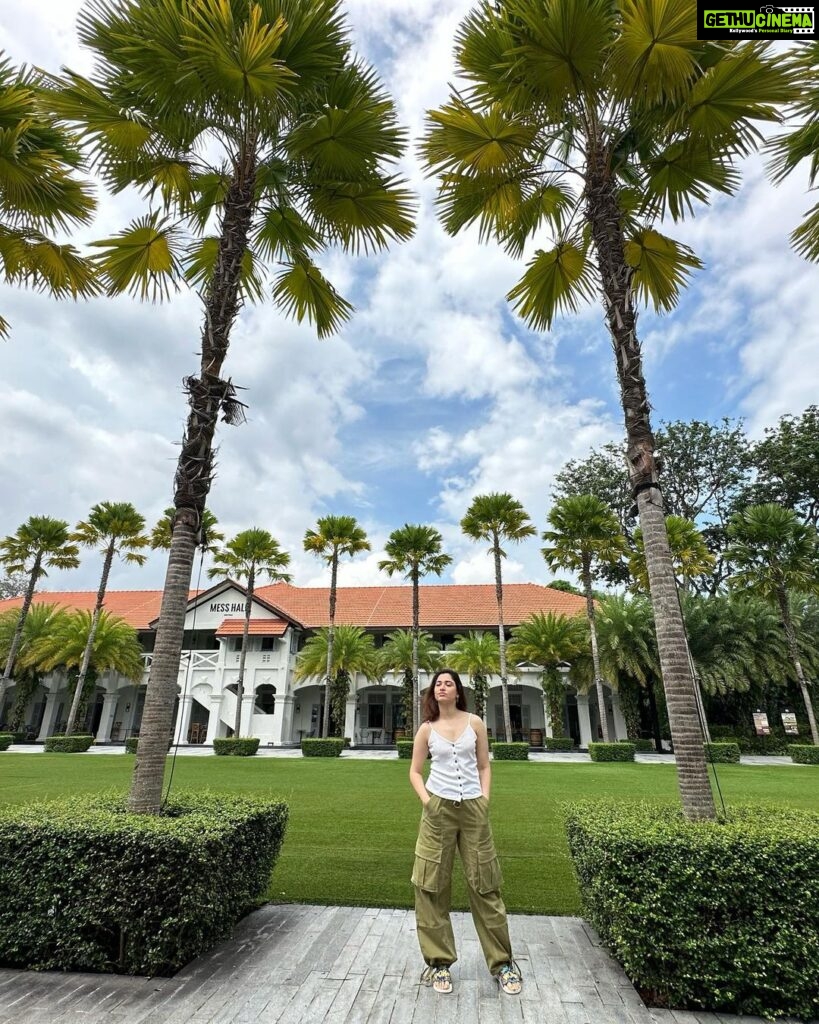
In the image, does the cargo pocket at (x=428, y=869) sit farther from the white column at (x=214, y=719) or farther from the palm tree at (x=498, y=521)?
the white column at (x=214, y=719)

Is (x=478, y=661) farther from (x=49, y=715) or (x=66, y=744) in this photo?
(x=49, y=715)

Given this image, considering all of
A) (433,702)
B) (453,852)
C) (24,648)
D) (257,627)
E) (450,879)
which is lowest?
(450,879)

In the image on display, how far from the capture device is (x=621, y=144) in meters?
6.24

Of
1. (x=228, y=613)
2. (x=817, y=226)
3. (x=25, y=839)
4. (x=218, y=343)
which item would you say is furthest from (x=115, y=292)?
(x=228, y=613)

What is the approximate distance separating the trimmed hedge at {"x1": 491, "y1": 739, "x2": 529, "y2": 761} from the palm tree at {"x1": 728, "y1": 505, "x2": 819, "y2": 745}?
1192cm

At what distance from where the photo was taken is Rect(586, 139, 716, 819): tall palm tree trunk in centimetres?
431

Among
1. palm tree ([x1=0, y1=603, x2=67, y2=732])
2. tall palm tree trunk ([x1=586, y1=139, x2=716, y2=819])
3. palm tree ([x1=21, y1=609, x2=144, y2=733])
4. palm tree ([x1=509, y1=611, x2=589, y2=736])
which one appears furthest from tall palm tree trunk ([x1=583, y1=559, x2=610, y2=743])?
palm tree ([x1=0, y1=603, x2=67, y2=732])

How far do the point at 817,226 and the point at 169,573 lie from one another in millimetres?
8070

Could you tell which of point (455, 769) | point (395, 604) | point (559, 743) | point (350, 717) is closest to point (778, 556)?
point (559, 743)

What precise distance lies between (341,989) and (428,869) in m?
0.91

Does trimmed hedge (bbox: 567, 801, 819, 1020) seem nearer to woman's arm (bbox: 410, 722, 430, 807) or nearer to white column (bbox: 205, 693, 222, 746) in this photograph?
woman's arm (bbox: 410, 722, 430, 807)

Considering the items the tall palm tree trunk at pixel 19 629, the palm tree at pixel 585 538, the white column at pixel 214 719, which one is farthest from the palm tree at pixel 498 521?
the tall palm tree trunk at pixel 19 629

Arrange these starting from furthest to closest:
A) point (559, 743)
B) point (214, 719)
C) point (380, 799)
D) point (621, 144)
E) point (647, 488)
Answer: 1. point (214, 719)
2. point (559, 743)
3. point (380, 799)
4. point (621, 144)
5. point (647, 488)

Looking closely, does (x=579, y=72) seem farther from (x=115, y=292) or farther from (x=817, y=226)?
(x=115, y=292)
